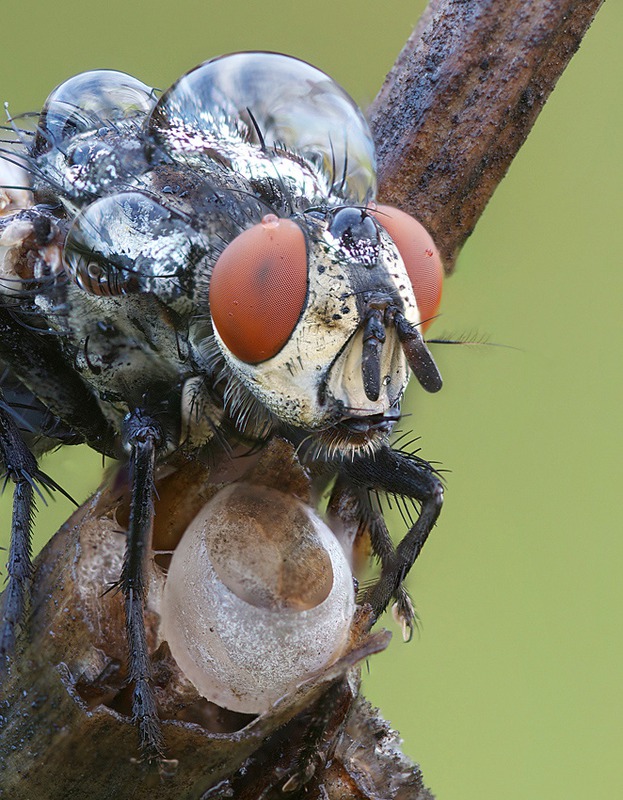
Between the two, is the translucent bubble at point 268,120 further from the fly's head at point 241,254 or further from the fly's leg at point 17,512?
the fly's leg at point 17,512

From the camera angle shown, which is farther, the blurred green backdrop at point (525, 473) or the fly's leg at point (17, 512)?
the blurred green backdrop at point (525, 473)

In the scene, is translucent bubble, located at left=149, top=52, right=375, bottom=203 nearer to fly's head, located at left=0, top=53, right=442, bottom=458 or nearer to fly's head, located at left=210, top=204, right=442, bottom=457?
fly's head, located at left=0, top=53, right=442, bottom=458

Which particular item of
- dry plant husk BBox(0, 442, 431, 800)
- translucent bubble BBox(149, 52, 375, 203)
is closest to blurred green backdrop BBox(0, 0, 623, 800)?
translucent bubble BBox(149, 52, 375, 203)

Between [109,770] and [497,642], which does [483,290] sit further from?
[109,770]

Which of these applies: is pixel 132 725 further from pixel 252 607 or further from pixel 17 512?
pixel 17 512

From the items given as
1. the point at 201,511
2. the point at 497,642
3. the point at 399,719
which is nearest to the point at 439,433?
the point at 497,642

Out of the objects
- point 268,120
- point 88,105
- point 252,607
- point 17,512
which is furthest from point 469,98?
point 17,512

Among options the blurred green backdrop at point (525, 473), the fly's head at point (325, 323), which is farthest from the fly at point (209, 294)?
the blurred green backdrop at point (525, 473)
